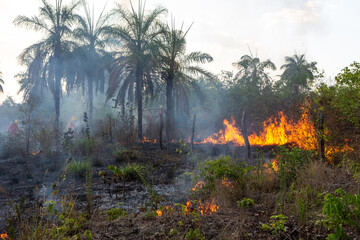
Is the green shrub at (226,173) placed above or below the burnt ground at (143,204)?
above

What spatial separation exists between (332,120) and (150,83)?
1233 cm

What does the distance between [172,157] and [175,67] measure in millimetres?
7928

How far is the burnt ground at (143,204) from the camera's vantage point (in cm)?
350

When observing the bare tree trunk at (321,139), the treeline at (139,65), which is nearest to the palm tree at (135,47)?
the treeline at (139,65)

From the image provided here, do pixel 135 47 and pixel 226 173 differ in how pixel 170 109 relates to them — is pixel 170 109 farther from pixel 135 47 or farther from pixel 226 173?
pixel 226 173

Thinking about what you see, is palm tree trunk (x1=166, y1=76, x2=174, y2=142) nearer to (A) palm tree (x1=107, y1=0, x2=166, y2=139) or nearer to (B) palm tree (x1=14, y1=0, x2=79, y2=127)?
(A) palm tree (x1=107, y1=0, x2=166, y2=139)

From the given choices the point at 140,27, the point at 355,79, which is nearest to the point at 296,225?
the point at 355,79

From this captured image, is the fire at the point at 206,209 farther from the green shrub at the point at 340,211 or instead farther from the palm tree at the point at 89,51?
the palm tree at the point at 89,51

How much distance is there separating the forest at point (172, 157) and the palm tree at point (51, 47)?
0.07 meters

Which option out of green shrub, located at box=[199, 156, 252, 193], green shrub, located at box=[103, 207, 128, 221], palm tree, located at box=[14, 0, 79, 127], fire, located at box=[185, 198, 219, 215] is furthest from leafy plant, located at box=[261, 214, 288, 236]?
palm tree, located at box=[14, 0, 79, 127]

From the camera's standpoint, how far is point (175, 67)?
17750 mm

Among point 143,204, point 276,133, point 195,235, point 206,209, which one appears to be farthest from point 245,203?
point 276,133

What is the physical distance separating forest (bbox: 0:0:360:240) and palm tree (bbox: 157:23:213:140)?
0.26ft

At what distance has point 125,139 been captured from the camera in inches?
549
